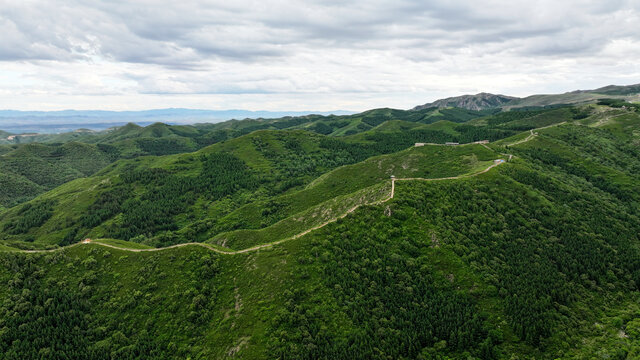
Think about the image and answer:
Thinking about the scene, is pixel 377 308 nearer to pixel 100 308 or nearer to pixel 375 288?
pixel 375 288

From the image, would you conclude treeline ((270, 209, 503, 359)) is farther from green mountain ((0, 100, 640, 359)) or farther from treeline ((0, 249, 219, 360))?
treeline ((0, 249, 219, 360))

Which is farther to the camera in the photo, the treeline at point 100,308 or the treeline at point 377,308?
the treeline at point 100,308

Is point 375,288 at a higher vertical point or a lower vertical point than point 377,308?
higher

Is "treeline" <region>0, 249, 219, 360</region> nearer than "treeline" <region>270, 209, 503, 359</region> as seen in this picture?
No

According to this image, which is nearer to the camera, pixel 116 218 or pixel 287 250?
pixel 287 250

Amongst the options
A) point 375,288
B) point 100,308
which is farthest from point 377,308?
point 100,308

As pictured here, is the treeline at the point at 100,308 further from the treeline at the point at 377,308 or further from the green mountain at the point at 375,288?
the treeline at the point at 377,308

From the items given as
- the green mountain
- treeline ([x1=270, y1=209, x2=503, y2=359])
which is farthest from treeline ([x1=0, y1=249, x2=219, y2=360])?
treeline ([x1=270, y1=209, x2=503, y2=359])

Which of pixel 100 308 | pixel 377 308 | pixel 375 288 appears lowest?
pixel 100 308

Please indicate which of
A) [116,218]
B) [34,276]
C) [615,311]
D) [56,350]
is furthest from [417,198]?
[116,218]

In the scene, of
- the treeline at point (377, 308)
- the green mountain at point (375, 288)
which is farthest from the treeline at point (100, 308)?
the treeline at point (377, 308)

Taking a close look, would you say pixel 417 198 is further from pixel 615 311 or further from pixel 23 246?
pixel 23 246
